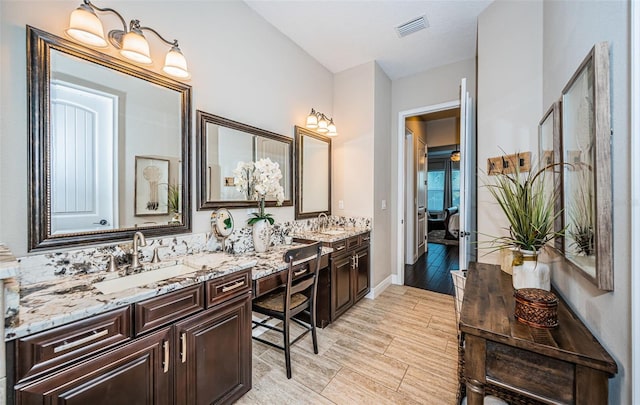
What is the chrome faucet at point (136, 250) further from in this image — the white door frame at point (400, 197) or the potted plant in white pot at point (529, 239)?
the white door frame at point (400, 197)

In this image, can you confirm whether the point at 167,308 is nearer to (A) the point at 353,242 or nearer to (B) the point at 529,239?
(B) the point at 529,239

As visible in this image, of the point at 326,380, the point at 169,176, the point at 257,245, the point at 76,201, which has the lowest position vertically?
the point at 326,380

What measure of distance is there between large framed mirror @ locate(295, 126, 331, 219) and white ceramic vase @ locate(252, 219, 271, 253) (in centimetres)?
79

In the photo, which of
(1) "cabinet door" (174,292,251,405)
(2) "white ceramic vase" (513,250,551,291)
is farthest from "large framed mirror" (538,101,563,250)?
(1) "cabinet door" (174,292,251,405)

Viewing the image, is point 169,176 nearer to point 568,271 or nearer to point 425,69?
point 568,271

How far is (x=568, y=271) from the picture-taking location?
1.25 meters

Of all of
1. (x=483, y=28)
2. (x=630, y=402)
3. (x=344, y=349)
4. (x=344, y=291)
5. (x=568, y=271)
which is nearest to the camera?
(x=630, y=402)

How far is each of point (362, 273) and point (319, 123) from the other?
192 centimetres

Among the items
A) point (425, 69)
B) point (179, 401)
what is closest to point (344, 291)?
point (179, 401)

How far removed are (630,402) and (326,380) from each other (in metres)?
1.56

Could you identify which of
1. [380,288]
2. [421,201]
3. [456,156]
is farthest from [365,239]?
[456,156]

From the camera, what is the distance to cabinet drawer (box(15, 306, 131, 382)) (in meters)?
0.84

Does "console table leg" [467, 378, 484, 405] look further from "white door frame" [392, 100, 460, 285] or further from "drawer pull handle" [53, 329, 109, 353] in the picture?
"white door frame" [392, 100, 460, 285]

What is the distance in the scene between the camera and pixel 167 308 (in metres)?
1.20
